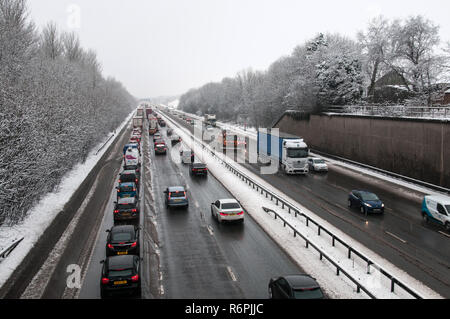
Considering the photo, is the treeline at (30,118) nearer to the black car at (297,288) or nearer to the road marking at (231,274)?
the road marking at (231,274)

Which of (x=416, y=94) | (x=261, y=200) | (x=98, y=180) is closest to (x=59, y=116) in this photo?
(x=98, y=180)

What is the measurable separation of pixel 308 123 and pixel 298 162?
19.6m

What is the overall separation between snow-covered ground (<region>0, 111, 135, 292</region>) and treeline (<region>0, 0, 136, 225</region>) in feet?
2.18

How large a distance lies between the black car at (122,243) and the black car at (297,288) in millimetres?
7066

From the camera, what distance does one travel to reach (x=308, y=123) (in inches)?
2266

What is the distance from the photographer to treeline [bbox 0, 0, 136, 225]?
1997 centimetres

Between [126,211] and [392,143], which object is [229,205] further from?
[392,143]

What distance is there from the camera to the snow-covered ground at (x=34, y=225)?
669 inches

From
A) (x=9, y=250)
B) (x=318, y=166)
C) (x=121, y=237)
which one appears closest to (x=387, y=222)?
(x=121, y=237)

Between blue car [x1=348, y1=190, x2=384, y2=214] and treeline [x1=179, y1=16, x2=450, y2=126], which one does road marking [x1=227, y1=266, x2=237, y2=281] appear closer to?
blue car [x1=348, y1=190, x2=384, y2=214]

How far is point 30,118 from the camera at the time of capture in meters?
21.8

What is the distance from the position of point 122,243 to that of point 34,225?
7.87 meters

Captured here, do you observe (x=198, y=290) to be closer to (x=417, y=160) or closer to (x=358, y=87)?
(x=417, y=160)
